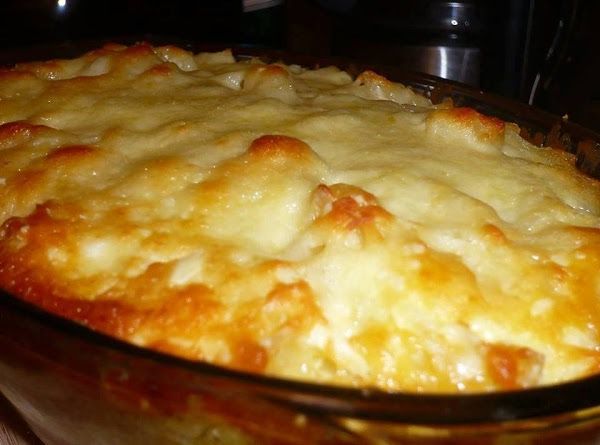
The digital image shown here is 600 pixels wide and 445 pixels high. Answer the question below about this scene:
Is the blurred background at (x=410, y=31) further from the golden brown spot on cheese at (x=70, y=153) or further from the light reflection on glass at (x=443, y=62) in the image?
the golden brown spot on cheese at (x=70, y=153)

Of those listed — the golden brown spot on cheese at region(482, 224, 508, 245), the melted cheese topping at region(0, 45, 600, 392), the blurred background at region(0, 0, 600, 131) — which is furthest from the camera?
the blurred background at region(0, 0, 600, 131)

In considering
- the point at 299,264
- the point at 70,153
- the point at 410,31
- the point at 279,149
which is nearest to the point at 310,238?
the point at 299,264

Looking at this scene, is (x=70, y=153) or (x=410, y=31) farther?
(x=410, y=31)

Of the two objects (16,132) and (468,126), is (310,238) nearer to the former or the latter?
(468,126)

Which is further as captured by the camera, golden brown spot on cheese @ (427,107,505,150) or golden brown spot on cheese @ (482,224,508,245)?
golden brown spot on cheese @ (427,107,505,150)

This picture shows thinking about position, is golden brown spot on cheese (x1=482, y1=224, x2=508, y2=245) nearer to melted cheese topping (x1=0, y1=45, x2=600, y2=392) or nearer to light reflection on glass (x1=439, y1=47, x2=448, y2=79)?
melted cheese topping (x1=0, y1=45, x2=600, y2=392)

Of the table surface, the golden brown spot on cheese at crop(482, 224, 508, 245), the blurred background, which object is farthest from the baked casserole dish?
the blurred background

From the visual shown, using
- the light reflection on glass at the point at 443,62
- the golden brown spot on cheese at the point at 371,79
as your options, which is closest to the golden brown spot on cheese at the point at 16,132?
the golden brown spot on cheese at the point at 371,79
